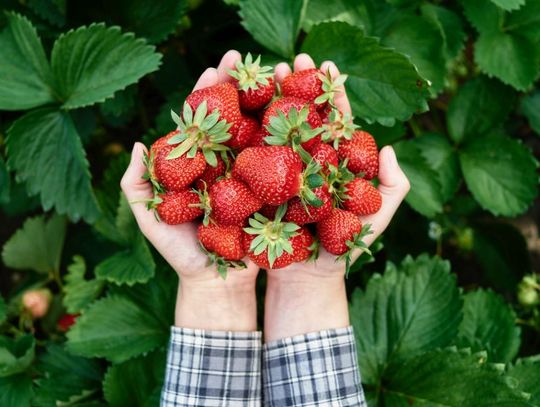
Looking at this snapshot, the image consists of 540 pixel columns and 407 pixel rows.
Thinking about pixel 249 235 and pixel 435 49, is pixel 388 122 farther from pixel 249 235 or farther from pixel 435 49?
pixel 249 235

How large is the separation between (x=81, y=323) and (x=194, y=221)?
1.47 feet

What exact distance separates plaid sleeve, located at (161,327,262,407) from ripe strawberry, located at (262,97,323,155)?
16.1 inches

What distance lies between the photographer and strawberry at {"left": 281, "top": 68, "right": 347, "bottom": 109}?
40.3 inches

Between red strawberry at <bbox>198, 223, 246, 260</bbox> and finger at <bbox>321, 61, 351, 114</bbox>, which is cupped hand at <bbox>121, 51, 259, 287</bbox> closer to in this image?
red strawberry at <bbox>198, 223, 246, 260</bbox>

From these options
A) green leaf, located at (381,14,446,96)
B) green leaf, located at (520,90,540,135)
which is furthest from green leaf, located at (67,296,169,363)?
green leaf, located at (520,90,540,135)

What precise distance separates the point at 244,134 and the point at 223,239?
0.19m

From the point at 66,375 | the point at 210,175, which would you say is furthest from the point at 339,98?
the point at 66,375

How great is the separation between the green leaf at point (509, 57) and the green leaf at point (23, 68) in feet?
3.42

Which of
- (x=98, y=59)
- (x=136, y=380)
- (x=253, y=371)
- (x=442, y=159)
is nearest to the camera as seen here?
(x=253, y=371)

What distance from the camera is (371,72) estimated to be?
121cm

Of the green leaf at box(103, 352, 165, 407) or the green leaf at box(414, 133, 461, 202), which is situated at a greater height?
the green leaf at box(414, 133, 461, 202)

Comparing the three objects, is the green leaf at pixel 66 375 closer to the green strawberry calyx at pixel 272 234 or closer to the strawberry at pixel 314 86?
the green strawberry calyx at pixel 272 234

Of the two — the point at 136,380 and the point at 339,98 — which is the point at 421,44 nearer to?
the point at 339,98

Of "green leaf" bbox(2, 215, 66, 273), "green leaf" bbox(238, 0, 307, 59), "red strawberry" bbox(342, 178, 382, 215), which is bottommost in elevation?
"green leaf" bbox(2, 215, 66, 273)
